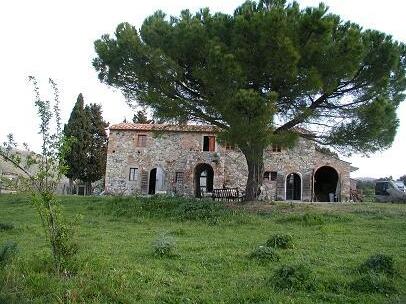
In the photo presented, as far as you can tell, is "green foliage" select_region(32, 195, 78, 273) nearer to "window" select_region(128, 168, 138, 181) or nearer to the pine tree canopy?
the pine tree canopy

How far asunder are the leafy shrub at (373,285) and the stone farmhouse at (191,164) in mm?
20443

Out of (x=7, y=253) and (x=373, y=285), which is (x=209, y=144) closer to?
(x=7, y=253)

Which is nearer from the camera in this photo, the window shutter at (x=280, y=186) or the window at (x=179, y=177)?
the window shutter at (x=280, y=186)

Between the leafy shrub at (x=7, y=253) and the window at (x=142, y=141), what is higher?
the window at (x=142, y=141)

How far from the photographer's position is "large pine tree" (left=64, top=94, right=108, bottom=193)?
1123 inches

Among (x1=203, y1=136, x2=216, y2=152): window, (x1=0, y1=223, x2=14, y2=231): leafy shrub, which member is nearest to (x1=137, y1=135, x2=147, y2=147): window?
(x1=203, y1=136, x2=216, y2=152): window

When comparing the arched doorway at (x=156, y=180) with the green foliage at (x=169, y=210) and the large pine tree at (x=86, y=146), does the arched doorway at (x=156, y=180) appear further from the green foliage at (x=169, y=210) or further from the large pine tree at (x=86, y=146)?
the green foliage at (x=169, y=210)

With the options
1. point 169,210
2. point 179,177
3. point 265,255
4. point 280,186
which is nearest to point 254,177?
point 169,210

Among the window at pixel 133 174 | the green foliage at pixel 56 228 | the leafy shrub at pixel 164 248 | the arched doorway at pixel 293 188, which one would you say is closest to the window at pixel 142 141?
the window at pixel 133 174

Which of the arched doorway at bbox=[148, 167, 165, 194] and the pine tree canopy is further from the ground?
the pine tree canopy

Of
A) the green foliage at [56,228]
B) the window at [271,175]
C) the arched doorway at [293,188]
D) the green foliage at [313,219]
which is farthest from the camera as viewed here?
the arched doorway at [293,188]

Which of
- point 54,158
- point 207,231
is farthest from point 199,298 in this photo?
point 207,231

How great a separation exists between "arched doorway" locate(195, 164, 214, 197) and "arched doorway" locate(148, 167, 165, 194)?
2444mm

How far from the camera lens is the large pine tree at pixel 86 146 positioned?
28.5m
